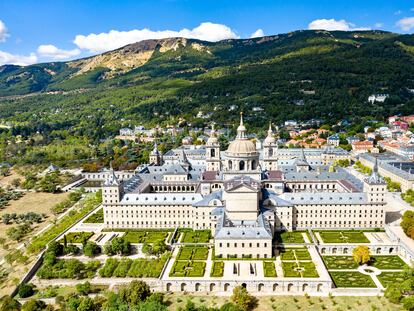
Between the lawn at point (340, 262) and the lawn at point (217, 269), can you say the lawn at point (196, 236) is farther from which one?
the lawn at point (340, 262)

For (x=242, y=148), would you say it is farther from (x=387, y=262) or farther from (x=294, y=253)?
(x=387, y=262)

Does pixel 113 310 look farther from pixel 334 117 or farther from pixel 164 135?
pixel 334 117

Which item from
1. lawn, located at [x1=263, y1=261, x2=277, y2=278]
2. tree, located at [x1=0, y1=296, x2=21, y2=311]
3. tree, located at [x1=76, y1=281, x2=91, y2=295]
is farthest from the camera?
lawn, located at [x1=263, y1=261, x2=277, y2=278]

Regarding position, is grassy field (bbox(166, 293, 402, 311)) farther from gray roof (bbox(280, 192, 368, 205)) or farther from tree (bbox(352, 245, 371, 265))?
gray roof (bbox(280, 192, 368, 205))

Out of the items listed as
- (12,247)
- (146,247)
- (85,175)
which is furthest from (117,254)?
(85,175)

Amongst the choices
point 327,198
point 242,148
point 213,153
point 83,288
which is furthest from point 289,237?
point 83,288

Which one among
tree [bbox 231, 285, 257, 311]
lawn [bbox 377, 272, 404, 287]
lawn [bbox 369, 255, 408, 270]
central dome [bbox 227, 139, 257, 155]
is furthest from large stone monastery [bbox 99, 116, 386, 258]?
lawn [bbox 377, 272, 404, 287]
